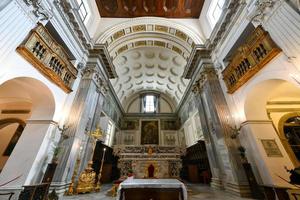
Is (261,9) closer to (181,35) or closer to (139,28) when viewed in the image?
(181,35)

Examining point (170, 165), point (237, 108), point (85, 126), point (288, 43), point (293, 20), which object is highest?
point (293, 20)

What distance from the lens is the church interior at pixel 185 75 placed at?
12.5 ft

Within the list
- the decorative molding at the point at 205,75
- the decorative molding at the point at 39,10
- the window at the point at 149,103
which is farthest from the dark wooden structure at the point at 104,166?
the window at the point at 149,103

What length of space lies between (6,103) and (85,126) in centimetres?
441

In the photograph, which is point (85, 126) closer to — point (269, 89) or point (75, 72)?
point (75, 72)

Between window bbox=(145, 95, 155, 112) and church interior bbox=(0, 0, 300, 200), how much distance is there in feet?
23.3

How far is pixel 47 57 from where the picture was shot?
484cm

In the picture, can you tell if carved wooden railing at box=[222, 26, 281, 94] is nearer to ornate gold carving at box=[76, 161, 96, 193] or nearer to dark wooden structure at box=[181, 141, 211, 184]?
dark wooden structure at box=[181, 141, 211, 184]

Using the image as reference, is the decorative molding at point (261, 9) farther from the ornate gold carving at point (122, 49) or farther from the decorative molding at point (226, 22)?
the ornate gold carving at point (122, 49)

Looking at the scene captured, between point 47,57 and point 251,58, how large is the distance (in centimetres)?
721

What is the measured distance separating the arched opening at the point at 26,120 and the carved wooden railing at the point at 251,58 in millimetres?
7324

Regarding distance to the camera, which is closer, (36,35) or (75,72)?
(36,35)

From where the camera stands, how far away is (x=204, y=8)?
908cm

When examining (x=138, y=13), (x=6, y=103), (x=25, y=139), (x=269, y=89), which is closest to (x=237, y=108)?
(x=269, y=89)
